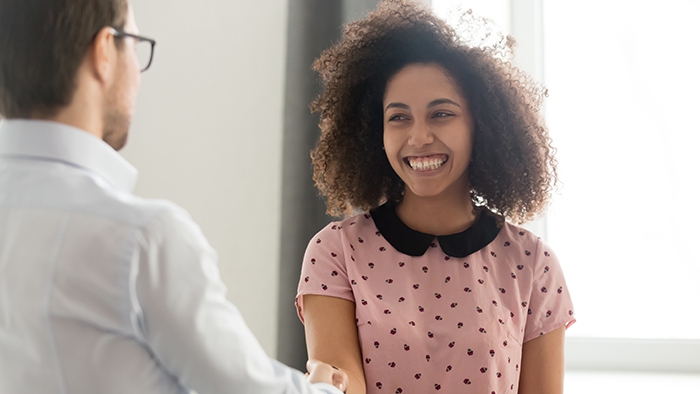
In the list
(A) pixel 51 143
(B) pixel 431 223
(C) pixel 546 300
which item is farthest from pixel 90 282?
(C) pixel 546 300

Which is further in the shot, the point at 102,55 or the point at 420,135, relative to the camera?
the point at 420,135

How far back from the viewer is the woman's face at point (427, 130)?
1564 millimetres

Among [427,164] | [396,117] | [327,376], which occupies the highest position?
[396,117]

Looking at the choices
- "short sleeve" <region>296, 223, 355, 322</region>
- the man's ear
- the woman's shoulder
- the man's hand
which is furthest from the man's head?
the woman's shoulder

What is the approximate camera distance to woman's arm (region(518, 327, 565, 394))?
1568 mm

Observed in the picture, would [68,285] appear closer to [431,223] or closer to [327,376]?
[327,376]

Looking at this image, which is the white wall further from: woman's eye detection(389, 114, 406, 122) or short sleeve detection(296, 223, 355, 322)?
woman's eye detection(389, 114, 406, 122)

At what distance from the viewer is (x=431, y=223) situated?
166 cm

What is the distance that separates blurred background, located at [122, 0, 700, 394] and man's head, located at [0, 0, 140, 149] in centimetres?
111

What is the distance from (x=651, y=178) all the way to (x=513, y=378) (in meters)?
1.25

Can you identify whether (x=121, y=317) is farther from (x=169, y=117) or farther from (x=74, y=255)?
(x=169, y=117)

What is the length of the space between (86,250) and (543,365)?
117 centimetres

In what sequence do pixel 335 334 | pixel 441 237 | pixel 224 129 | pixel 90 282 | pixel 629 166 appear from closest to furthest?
pixel 90 282
pixel 335 334
pixel 441 237
pixel 224 129
pixel 629 166

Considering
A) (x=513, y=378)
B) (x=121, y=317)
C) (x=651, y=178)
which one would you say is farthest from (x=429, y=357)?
(x=651, y=178)
